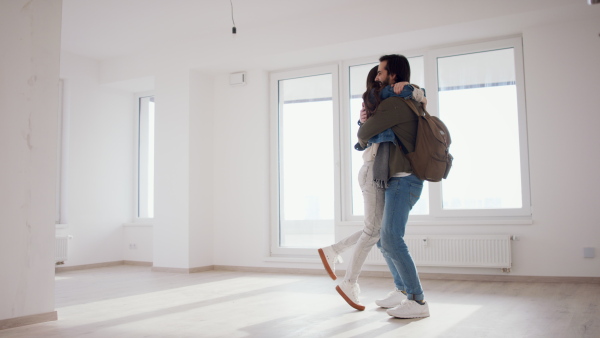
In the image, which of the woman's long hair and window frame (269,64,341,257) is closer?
the woman's long hair

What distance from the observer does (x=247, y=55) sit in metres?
5.43

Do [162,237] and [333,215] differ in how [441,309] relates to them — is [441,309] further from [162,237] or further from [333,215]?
[162,237]

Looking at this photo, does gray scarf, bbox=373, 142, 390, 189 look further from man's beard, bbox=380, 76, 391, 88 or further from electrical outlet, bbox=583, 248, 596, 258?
electrical outlet, bbox=583, 248, 596, 258

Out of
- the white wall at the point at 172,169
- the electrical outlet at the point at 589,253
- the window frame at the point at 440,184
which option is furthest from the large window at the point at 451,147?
the white wall at the point at 172,169

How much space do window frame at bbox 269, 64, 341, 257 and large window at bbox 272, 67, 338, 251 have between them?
0.01 metres

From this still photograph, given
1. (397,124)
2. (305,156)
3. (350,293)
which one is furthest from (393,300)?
(305,156)

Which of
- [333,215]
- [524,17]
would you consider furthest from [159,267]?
[524,17]

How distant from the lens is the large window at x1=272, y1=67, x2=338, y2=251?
552 centimetres

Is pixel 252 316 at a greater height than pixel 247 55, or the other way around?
pixel 247 55

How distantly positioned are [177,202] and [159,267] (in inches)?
29.1

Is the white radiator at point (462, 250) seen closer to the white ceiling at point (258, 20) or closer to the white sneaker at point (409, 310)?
the white ceiling at point (258, 20)

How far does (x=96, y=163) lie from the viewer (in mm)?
6441

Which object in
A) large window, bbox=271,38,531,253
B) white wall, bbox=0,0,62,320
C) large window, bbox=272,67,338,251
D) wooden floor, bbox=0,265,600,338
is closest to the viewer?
wooden floor, bbox=0,265,600,338

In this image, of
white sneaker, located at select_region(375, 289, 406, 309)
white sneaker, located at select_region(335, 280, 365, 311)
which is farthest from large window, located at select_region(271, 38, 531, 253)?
white sneaker, located at select_region(335, 280, 365, 311)
